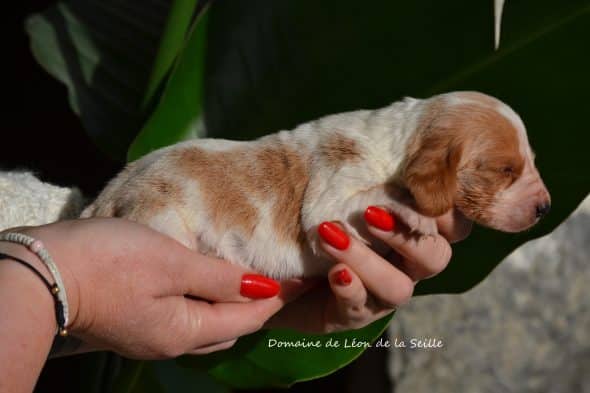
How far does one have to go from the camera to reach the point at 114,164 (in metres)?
2.54

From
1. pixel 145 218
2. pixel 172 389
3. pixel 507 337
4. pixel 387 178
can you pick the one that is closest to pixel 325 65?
pixel 387 178

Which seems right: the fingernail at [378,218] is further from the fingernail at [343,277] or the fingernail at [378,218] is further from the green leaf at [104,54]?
the green leaf at [104,54]

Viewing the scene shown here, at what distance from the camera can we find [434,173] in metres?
1.28

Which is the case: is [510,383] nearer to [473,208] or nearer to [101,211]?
[473,208]

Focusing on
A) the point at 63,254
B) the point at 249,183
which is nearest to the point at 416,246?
the point at 249,183

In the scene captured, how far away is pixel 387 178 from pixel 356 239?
0.41ft

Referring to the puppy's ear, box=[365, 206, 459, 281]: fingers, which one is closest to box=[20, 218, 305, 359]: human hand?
box=[365, 206, 459, 281]: fingers

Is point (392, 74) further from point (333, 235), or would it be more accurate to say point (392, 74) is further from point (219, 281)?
point (219, 281)

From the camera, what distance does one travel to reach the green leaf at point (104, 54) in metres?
2.21

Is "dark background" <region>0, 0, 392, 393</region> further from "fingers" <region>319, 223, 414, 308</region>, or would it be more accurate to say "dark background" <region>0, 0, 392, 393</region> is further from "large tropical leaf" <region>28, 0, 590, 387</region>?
"fingers" <region>319, 223, 414, 308</region>

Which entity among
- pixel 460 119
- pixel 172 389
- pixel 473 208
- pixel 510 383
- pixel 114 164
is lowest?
pixel 510 383

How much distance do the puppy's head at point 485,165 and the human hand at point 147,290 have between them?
362 mm

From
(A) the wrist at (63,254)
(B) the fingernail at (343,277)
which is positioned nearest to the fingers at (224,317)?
(B) the fingernail at (343,277)

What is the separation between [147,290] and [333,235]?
33cm
